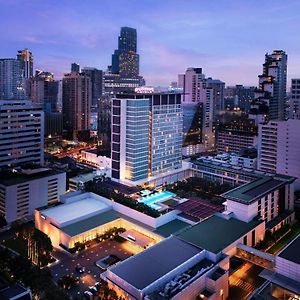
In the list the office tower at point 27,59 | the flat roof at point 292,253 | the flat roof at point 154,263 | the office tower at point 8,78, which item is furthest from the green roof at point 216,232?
the office tower at point 27,59

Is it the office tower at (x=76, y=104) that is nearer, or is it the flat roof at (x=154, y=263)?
the flat roof at (x=154, y=263)

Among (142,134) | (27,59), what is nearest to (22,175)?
(142,134)

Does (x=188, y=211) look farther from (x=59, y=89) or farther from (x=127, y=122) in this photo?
(x=59, y=89)

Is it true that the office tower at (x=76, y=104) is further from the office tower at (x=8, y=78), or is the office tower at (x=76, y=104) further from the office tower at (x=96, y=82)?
the office tower at (x=96, y=82)

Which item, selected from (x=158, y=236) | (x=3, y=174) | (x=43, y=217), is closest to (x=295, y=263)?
(x=158, y=236)

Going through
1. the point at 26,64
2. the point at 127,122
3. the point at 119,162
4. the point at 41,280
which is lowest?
the point at 41,280

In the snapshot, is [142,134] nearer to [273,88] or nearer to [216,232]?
[216,232]
